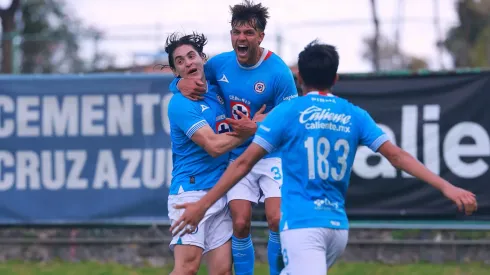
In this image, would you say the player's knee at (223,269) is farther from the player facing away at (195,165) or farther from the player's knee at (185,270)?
the player's knee at (185,270)

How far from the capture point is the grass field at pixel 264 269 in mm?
10070

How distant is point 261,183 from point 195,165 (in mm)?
648

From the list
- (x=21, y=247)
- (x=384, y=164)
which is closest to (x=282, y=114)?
(x=384, y=164)

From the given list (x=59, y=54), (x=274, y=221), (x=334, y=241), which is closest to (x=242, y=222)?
(x=274, y=221)

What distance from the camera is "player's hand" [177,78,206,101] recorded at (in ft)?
23.7

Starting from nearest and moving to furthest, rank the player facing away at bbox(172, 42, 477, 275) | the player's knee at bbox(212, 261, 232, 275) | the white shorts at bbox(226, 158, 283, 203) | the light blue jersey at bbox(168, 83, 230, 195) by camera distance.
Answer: the player facing away at bbox(172, 42, 477, 275)
the light blue jersey at bbox(168, 83, 230, 195)
the player's knee at bbox(212, 261, 232, 275)
the white shorts at bbox(226, 158, 283, 203)

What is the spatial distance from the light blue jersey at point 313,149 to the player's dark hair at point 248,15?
6.27ft

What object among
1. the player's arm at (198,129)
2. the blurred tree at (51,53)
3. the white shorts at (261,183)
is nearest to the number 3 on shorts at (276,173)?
the white shorts at (261,183)

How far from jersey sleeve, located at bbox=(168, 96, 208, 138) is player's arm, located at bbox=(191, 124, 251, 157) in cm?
5

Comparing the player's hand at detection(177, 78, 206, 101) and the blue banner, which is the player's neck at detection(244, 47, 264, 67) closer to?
the player's hand at detection(177, 78, 206, 101)

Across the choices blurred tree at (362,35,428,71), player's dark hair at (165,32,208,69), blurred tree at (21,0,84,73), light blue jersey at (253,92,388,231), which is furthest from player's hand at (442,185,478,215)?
blurred tree at (362,35,428,71)

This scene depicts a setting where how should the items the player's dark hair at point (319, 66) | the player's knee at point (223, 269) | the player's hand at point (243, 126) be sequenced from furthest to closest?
the player's knee at point (223, 269) < the player's hand at point (243, 126) < the player's dark hair at point (319, 66)

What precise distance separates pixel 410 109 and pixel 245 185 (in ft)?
13.6

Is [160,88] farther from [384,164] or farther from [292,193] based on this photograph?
[292,193]
